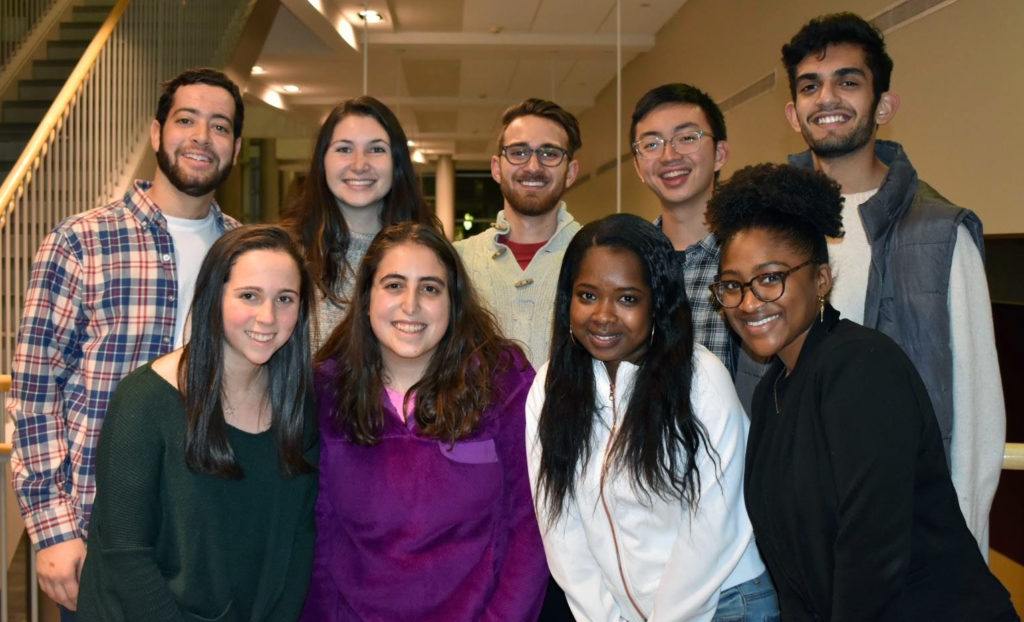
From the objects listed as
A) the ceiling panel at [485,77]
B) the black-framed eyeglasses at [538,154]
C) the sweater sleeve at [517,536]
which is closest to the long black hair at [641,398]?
the sweater sleeve at [517,536]

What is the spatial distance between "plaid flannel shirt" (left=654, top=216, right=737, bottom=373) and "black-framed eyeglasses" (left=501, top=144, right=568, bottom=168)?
0.73 metres

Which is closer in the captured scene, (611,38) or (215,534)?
(215,534)

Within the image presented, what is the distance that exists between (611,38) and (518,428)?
829cm

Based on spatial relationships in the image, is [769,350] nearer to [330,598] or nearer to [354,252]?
[330,598]

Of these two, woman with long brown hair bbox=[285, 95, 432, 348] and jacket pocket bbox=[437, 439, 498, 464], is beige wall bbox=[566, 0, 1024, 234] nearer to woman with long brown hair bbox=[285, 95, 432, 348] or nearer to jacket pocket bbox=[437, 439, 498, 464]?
woman with long brown hair bbox=[285, 95, 432, 348]

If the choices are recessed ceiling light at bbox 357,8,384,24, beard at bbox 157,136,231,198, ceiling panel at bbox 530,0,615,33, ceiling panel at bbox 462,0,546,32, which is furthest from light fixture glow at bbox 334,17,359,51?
beard at bbox 157,136,231,198

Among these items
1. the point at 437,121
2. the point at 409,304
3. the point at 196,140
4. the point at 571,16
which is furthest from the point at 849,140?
the point at 437,121

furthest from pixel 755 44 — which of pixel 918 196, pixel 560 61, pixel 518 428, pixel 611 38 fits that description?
pixel 518 428

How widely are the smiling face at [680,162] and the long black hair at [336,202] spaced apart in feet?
2.60

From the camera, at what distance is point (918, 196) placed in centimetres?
229

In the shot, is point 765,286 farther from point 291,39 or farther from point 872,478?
point 291,39

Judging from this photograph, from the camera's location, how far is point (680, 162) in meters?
2.83

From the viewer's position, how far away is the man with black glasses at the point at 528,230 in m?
3.01

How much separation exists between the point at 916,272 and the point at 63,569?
7.66 ft
